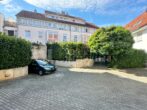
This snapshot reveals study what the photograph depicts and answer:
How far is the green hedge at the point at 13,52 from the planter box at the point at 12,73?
12.5 inches

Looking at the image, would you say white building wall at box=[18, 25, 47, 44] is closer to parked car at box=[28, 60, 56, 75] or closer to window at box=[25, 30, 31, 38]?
window at box=[25, 30, 31, 38]

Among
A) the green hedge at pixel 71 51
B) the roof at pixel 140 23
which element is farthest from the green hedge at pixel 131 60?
the green hedge at pixel 71 51

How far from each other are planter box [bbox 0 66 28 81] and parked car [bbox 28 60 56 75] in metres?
1.18

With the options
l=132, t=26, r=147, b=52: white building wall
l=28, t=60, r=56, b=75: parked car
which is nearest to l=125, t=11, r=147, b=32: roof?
l=132, t=26, r=147, b=52: white building wall

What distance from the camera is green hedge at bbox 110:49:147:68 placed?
19453mm

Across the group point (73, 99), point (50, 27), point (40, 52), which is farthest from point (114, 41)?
point (50, 27)

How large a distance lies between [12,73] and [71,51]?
8.83 m

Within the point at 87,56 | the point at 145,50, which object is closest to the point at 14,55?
the point at 87,56

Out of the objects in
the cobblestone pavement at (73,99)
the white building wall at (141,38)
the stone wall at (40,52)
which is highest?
the white building wall at (141,38)

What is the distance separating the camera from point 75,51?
64.7ft

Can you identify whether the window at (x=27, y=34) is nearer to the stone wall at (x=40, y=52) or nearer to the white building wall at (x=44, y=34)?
the white building wall at (x=44, y=34)

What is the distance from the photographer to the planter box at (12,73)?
38.0 ft

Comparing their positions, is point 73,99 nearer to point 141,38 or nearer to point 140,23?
point 141,38

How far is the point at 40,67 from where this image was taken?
1472 centimetres
